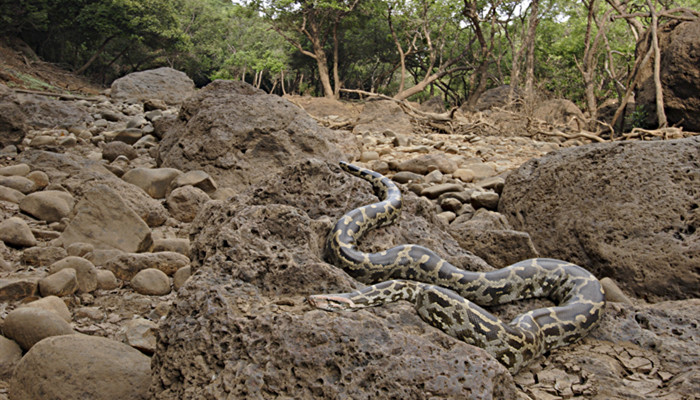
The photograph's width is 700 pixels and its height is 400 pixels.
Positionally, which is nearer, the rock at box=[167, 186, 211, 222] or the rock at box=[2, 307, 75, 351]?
the rock at box=[2, 307, 75, 351]

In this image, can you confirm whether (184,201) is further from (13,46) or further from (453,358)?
(13,46)

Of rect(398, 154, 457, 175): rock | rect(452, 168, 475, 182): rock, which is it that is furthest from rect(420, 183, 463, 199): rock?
rect(398, 154, 457, 175): rock

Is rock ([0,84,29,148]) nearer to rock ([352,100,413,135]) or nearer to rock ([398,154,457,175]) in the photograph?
rock ([398,154,457,175])

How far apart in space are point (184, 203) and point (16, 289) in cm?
284

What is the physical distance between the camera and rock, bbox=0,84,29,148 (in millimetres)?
8719

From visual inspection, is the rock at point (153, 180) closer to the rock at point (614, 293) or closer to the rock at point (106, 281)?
the rock at point (106, 281)

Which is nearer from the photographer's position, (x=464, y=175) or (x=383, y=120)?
(x=464, y=175)

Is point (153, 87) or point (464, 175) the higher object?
point (464, 175)

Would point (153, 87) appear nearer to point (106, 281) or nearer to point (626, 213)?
point (106, 281)

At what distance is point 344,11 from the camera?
2802cm

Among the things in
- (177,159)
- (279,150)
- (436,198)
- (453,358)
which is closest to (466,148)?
(436,198)

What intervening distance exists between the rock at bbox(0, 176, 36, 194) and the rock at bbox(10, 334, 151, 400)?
4546 mm

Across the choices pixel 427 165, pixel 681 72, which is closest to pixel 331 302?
pixel 427 165

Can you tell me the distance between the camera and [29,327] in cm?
328
